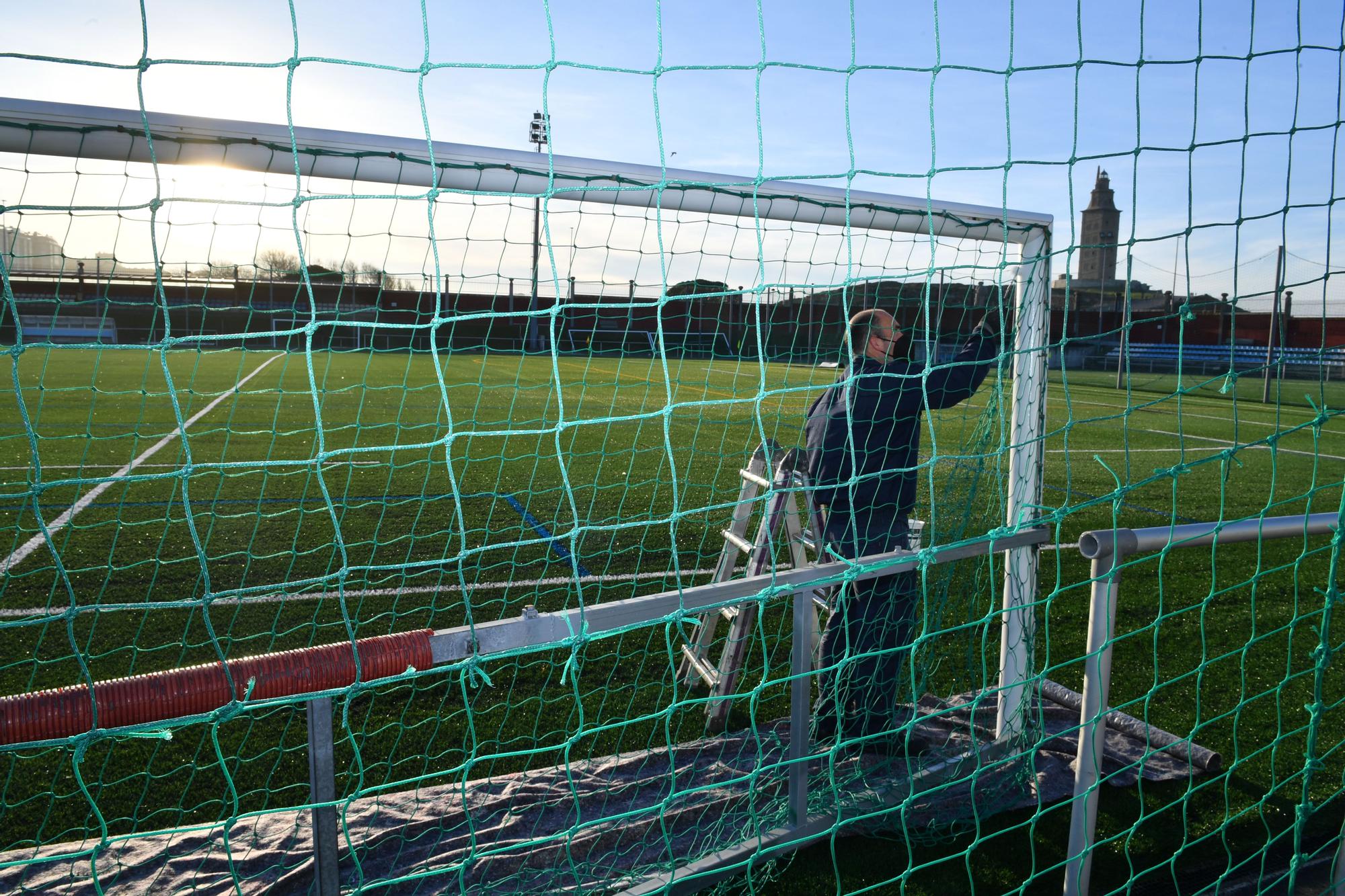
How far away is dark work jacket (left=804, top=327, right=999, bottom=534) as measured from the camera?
127 inches

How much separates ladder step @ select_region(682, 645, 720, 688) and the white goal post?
1100 millimetres

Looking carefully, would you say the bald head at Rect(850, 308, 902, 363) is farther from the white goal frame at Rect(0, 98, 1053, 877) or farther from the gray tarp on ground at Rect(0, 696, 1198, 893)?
the gray tarp on ground at Rect(0, 696, 1198, 893)

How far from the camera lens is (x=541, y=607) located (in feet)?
15.4

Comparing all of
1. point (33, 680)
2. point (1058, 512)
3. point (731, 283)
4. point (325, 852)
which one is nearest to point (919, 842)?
point (1058, 512)

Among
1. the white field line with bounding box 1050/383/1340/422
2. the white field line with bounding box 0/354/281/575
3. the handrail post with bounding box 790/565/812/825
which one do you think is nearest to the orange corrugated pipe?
the handrail post with bounding box 790/565/812/825

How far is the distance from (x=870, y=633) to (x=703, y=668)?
72 cm

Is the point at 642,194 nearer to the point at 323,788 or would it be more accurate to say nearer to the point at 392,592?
the point at 323,788

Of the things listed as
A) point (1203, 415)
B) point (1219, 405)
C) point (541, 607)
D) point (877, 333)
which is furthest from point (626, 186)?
point (1219, 405)

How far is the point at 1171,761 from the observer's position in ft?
10.8

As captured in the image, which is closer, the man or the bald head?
the bald head

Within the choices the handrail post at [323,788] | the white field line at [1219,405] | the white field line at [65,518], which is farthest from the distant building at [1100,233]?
the handrail post at [323,788]

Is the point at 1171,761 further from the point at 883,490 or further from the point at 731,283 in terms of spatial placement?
the point at 731,283

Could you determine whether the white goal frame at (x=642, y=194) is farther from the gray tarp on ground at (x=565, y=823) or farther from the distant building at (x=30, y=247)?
the gray tarp on ground at (x=565, y=823)

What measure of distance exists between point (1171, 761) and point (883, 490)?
1467 millimetres
